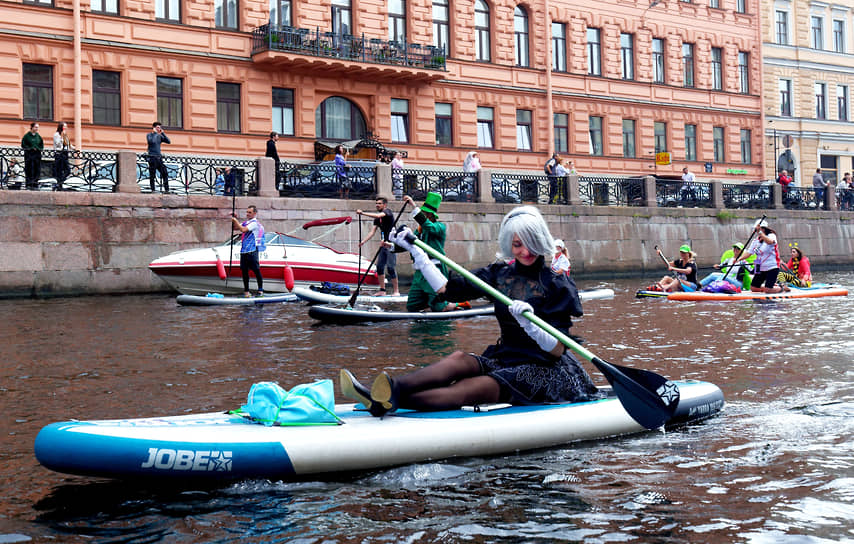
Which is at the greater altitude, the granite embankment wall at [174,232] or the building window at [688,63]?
the building window at [688,63]

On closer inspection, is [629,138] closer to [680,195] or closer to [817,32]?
[680,195]

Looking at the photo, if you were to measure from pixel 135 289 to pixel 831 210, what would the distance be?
25.9m

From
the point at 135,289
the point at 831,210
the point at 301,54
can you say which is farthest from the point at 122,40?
the point at 831,210

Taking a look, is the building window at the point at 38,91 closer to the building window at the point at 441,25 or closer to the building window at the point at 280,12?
the building window at the point at 280,12

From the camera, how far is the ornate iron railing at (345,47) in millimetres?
27906

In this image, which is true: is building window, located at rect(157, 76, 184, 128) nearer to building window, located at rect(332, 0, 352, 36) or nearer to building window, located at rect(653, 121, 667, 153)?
building window, located at rect(332, 0, 352, 36)

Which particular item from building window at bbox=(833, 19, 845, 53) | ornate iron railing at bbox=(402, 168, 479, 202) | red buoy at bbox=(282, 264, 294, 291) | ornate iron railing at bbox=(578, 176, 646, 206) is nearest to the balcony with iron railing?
ornate iron railing at bbox=(402, 168, 479, 202)

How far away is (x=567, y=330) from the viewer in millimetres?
5828

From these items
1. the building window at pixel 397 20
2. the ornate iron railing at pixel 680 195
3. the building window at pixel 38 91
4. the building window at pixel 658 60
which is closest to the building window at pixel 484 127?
the building window at pixel 397 20

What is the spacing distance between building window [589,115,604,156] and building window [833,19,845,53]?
16.5 metres

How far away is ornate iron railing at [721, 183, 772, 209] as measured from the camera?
107 ft

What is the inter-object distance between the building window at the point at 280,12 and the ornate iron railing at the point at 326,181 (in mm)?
7316

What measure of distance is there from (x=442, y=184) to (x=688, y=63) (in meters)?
19.4

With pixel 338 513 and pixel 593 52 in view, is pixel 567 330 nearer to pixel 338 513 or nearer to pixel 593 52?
pixel 338 513
